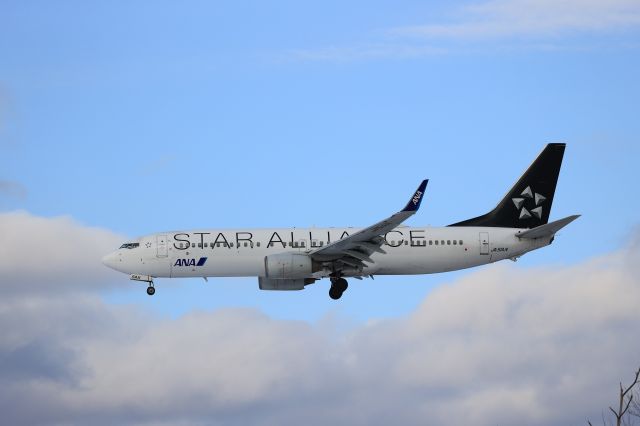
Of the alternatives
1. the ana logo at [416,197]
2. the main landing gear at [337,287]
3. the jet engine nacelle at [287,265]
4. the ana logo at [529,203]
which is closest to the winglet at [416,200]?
the ana logo at [416,197]

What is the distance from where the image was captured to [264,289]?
201 feet

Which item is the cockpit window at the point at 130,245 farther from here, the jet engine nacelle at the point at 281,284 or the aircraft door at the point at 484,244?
the aircraft door at the point at 484,244

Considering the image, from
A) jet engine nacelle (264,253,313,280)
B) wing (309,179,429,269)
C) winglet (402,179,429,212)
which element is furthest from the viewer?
jet engine nacelle (264,253,313,280)

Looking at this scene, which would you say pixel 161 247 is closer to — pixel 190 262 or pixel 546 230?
pixel 190 262

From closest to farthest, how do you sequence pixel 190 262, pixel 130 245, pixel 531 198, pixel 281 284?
pixel 190 262 → pixel 130 245 → pixel 281 284 → pixel 531 198

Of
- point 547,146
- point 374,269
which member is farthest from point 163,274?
point 547,146

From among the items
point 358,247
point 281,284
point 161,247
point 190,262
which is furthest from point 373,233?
point 161,247

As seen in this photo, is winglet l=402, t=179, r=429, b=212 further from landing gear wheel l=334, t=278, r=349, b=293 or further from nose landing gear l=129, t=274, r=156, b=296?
nose landing gear l=129, t=274, r=156, b=296

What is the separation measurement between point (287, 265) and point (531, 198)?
54.7ft

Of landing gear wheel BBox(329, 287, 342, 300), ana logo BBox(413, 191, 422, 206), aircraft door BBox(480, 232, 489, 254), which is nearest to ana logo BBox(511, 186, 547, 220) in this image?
aircraft door BBox(480, 232, 489, 254)

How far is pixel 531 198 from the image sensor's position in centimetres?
6531

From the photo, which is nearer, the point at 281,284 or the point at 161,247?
the point at 161,247

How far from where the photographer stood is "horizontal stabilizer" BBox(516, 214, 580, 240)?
58562 mm

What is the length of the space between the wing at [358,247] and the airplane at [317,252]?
5cm
